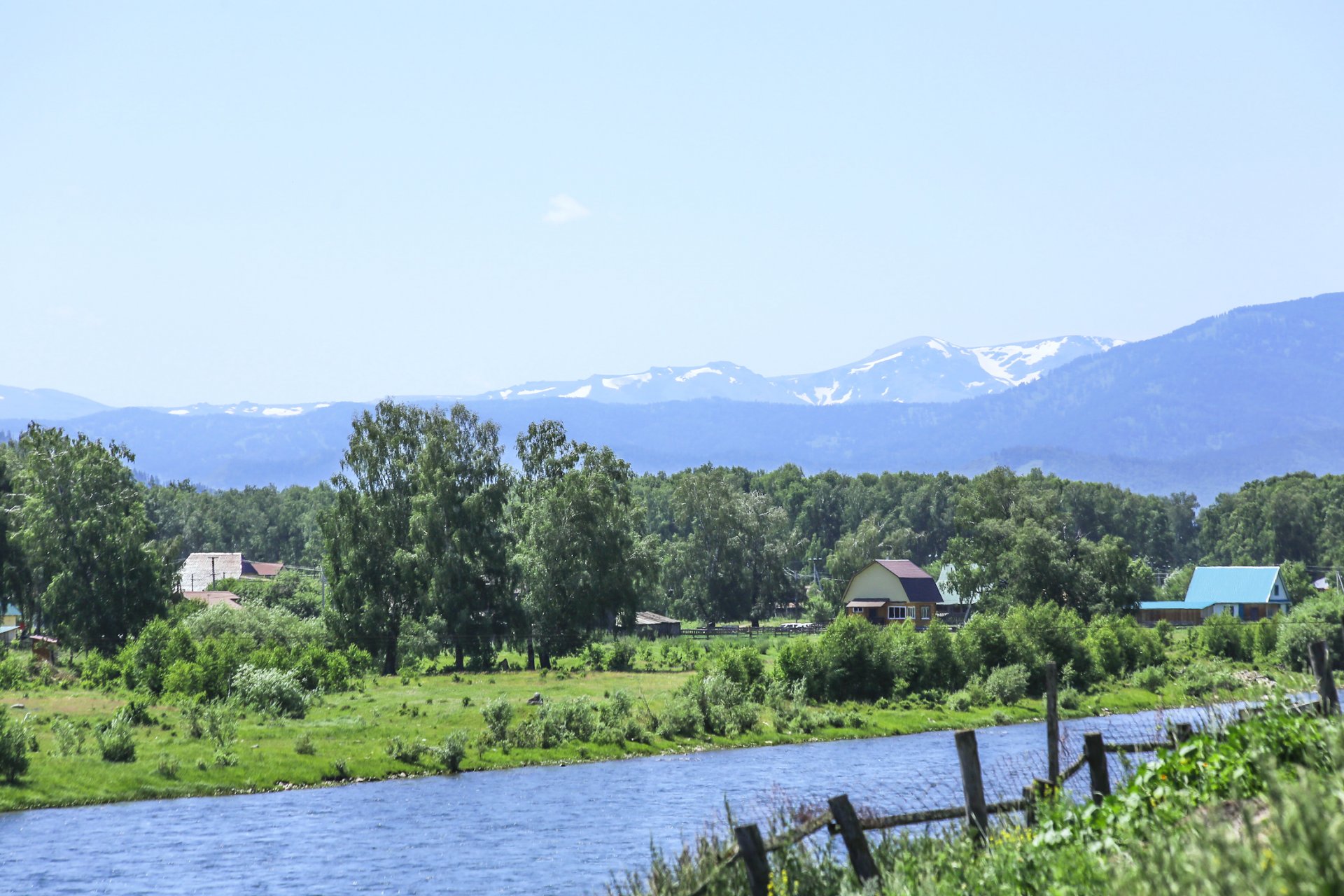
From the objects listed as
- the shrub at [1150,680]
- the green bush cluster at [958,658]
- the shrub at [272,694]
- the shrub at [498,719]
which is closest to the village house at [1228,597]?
the shrub at [1150,680]

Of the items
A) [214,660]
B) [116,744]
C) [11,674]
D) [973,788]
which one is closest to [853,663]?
[214,660]

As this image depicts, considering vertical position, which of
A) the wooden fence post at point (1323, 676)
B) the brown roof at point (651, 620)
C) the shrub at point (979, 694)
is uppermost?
the wooden fence post at point (1323, 676)

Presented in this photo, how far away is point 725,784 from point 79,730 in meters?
30.7

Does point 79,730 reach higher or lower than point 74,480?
lower

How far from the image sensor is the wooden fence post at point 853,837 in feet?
53.7

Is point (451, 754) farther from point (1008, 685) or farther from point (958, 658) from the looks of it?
point (958, 658)

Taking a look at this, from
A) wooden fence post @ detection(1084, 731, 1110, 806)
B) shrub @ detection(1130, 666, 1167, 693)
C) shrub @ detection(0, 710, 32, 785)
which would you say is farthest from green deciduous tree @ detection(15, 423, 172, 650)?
wooden fence post @ detection(1084, 731, 1110, 806)

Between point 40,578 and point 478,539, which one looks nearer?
point 478,539

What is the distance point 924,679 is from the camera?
273ft

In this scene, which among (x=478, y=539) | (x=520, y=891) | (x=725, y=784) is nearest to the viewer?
(x=520, y=891)

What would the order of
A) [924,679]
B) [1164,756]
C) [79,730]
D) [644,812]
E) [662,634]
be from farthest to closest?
[662,634], [924,679], [79,730], [644,812], [1164,756]

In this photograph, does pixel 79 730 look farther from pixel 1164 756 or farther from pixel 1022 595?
pixel 1022 595

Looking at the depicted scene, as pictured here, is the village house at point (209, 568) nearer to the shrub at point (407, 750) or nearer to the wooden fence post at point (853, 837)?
the shrub at point (407, 750)

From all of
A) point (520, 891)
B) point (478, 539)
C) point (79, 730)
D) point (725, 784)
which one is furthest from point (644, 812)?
point (478, 539)
